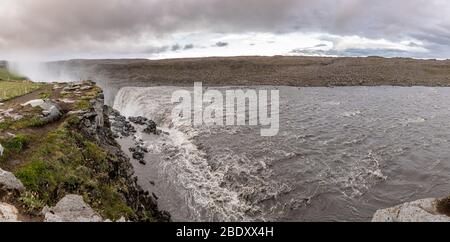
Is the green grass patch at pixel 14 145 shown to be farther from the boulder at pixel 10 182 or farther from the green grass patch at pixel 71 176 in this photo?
the boulder at pixel 10 182

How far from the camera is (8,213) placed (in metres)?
13.2

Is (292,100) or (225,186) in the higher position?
(292,100)

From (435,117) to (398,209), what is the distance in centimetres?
3949

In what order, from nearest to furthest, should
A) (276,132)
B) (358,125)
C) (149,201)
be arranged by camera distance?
(149,201) < (276,132) < (358,125)

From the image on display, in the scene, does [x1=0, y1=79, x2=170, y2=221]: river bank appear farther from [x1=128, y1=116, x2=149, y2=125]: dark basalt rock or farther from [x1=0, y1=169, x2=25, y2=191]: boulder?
[x1=128, y1=116, x2=149, y2=125]: dark basalt rock

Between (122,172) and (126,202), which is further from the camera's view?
(122,172)

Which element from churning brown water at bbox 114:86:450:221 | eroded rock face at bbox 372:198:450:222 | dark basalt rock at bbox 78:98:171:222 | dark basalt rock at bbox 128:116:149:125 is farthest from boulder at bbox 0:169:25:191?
dark basalt rock at bbox 128:116:149:125

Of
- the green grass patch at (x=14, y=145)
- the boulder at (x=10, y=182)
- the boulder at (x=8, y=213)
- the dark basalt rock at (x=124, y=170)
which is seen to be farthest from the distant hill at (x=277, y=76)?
the boulder at (x=8, y=213)

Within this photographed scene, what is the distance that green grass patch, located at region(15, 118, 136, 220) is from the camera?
54.5 ft

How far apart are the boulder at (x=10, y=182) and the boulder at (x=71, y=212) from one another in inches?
84.3

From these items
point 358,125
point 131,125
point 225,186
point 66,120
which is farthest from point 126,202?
point 358,125

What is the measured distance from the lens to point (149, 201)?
23672mm

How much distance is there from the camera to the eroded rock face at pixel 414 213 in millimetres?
12355
